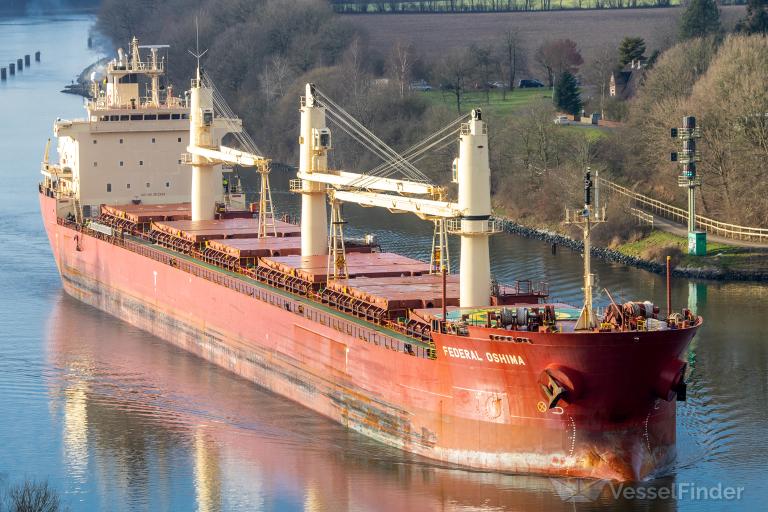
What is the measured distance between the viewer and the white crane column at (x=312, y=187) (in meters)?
38.3

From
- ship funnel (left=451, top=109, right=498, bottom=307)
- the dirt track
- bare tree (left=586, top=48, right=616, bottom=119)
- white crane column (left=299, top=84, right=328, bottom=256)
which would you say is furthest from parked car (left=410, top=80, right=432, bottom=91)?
ship funnel (left=451, top=109, right=498, bottom=307)

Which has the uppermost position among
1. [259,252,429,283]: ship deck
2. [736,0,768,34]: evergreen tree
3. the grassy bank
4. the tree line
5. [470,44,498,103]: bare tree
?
the tree line

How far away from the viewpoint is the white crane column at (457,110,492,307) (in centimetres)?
3131

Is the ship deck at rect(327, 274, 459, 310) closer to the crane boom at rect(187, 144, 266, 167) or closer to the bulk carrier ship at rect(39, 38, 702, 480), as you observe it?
the bulk carrier ship at rect(39, 38, 702, 480)

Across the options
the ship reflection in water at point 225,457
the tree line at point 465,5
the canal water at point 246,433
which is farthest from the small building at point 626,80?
the ship reflection in water at point 225,457

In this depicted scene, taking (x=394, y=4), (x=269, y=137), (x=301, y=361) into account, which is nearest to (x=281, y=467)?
(x=301, y=361)

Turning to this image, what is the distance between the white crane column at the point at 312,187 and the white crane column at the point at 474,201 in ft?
24.4

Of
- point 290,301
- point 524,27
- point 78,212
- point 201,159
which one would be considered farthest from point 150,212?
point 524,27

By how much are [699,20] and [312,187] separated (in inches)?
1643

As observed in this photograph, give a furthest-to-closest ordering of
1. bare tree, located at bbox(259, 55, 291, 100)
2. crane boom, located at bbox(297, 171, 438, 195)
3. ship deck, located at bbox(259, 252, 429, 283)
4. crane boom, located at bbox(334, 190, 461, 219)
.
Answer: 1. bare tree, located at bbox(259, 55, 291, 100)
2. ship deck, located at bbox(259, 252, 429, 283)
3. crane boom, located at bbox(297, 171, 438, 195)
4. crane boom, located at bbox(334, 190, 461, 219)

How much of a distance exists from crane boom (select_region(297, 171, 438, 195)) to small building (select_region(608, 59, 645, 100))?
1605 inches

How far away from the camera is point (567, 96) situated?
74875 millimetres

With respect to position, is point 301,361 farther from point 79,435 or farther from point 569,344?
point 569,344

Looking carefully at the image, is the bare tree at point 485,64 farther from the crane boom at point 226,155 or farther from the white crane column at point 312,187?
the white crane column at point 312,187
